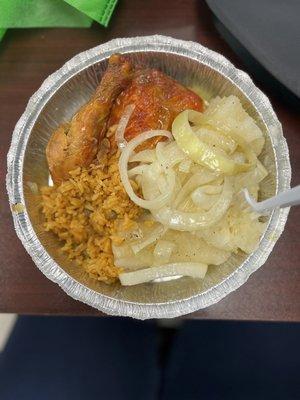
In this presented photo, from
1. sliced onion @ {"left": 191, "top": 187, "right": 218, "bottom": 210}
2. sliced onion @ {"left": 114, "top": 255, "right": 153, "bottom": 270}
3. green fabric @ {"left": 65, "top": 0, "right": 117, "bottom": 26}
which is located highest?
green fabric @ {"left": 65, "top": 0, "right": 117, "bottom": 26}

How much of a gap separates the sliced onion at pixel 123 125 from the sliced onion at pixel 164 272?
25cm

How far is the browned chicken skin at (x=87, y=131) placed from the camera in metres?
1.06

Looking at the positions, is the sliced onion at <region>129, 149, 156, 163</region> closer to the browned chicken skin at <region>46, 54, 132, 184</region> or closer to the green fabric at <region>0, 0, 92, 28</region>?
the browned chicken skin at <region>46, 54, 132, 184</region>

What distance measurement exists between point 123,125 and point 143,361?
676 millimetres

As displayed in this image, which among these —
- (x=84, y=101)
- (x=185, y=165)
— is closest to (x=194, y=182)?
(x=185, y=165)

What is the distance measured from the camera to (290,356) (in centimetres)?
137

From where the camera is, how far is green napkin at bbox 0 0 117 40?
3.94ft

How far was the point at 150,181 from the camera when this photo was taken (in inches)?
40.4

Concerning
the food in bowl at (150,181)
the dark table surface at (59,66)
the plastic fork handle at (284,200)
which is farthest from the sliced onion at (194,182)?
the dark table surface at (59,66)

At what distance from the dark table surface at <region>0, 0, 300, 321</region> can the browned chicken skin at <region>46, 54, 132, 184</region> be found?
0.19 m

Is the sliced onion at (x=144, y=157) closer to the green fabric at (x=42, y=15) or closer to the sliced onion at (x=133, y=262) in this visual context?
the sliced onion at (x=133, y=262)

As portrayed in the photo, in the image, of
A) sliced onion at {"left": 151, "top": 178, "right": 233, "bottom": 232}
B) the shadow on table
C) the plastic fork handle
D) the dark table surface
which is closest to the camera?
the plastic fork handle

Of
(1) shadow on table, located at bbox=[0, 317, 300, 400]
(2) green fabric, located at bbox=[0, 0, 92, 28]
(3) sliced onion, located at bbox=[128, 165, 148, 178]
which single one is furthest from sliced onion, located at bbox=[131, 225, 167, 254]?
(2) green fabric, located at bbox=[0, 0, 92, 28]

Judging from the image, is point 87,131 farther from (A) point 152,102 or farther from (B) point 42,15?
(B) point 42,15
